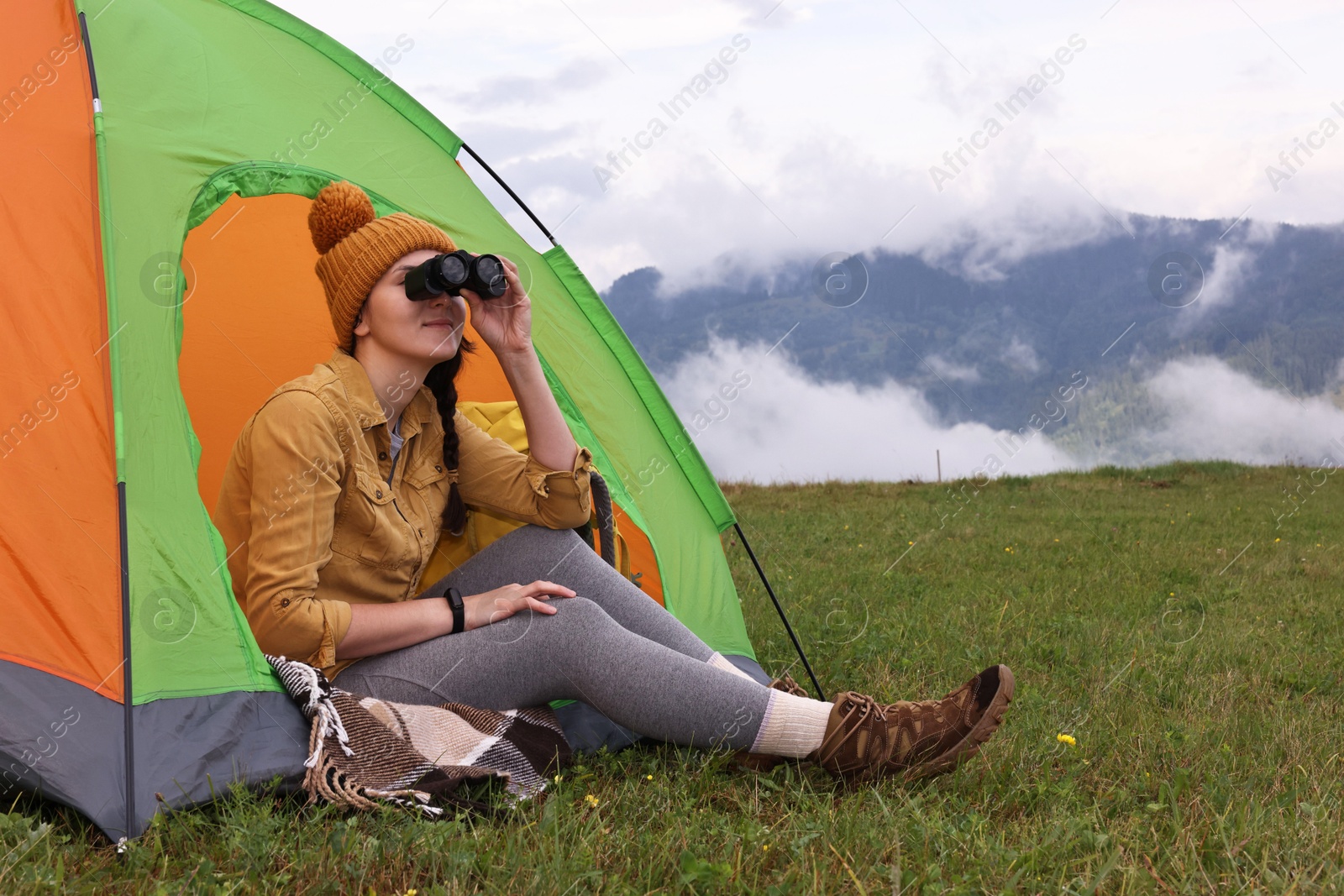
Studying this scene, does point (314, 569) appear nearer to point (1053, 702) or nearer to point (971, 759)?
point (971, 759)

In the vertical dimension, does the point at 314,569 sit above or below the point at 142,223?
below

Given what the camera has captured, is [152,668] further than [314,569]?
No

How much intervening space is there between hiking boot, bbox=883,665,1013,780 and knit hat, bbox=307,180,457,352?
155 centimetres

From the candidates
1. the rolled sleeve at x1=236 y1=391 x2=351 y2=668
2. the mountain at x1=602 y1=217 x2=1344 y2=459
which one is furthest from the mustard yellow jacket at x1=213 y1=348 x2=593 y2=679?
the mountain at x1=602 y1=217 x2=1344 y2=459

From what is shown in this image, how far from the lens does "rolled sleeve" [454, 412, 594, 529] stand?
2822mm

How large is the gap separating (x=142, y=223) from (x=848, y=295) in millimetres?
3035

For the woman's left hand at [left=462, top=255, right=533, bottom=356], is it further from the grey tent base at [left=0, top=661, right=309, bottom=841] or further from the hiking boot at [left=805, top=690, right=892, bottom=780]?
the hiking boot at [left=805, top=690, right=892, bottom=780]

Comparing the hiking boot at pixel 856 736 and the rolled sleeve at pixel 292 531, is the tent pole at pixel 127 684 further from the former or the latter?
the hiking boot at pixel 856 736

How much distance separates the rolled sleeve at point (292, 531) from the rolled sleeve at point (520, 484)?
1.78 feet

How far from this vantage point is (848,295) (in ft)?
15.6

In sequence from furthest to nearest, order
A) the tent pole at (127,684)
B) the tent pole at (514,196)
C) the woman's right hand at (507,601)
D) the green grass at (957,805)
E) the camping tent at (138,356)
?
the tent pole at (514,196)
the woman's right hand at (507,601)
the camping tent at (138,356)
the tent pole at (127,684)
the green grass at (957,805)

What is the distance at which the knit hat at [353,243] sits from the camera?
259 cm

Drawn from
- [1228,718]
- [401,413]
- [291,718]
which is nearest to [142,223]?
[401,413]

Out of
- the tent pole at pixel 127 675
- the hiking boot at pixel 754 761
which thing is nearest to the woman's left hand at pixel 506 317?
the tent pole at pixel 127 675
